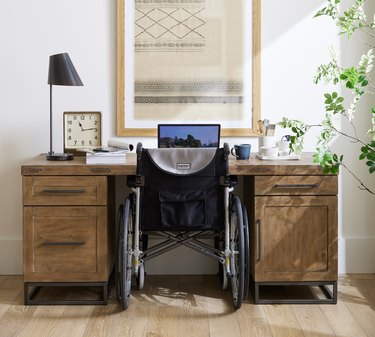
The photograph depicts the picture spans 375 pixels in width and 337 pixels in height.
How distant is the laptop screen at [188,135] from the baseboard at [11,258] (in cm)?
103

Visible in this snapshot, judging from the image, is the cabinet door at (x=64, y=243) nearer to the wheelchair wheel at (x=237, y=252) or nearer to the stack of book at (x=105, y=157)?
the stack of book at (x=105, y=157)

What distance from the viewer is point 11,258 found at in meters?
3.78

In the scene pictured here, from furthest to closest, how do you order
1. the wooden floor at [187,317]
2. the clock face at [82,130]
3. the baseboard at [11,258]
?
the baseboard at [11,258]
the clock face at [82,130]
the wooden floor at [187,317]

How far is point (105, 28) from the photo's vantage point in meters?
3.66

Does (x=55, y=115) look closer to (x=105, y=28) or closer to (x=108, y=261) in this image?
(x=105, y=28)

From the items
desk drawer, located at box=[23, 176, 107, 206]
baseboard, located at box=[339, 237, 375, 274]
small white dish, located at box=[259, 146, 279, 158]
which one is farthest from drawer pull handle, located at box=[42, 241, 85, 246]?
baseboard, located at box=[339, 237, 375, 274]

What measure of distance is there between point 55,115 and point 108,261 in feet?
2.97

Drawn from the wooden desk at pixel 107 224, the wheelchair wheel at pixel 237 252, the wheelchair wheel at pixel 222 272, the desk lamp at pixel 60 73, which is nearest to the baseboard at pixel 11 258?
the wooden desk at pixel 107 224

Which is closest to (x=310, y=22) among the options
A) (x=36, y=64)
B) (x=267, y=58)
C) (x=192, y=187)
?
(x=267, y=58)

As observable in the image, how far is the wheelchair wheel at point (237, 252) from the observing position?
9.91 ft

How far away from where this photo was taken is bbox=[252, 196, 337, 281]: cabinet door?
3.23 metres

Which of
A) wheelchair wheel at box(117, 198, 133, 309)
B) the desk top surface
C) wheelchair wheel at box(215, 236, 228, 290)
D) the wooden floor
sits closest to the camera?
the wooden floor

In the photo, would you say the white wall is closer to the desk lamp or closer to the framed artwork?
the framed artwork

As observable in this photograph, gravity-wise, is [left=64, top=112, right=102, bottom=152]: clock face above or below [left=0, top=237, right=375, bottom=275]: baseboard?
above
